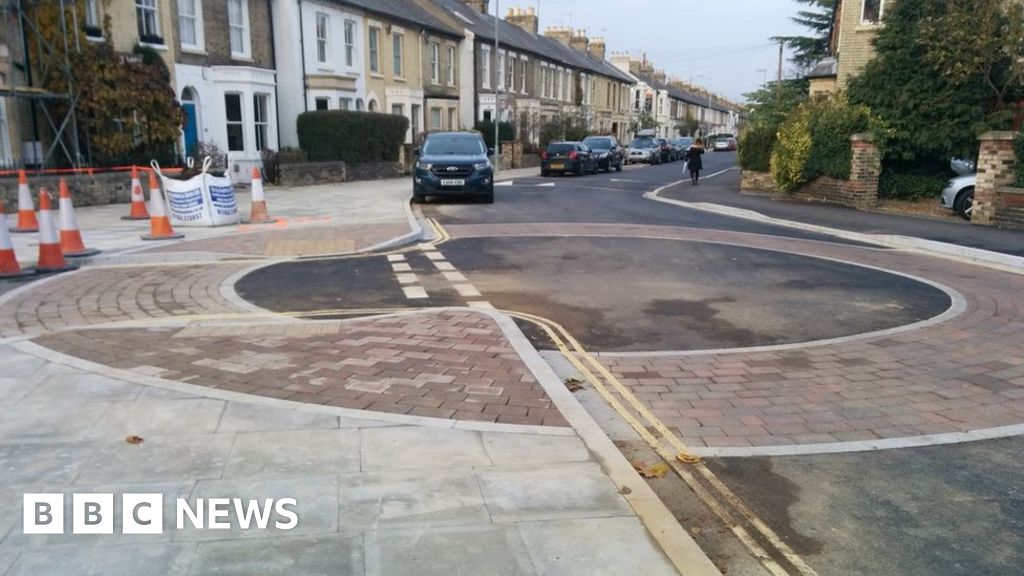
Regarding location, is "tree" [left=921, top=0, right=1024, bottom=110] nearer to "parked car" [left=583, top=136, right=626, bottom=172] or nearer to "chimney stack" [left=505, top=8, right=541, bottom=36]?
"parked car" [left=583, top=136, right=626, bottom=172]

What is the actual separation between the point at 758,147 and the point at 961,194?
7949mm

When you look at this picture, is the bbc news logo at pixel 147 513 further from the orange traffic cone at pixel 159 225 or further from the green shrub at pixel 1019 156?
the green shrub at pixel 1019 156

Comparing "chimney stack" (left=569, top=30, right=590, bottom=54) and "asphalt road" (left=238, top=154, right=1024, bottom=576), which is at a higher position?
"chimney stack" (left=569, top=30, right=590, bottom=54)

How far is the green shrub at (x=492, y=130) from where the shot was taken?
131 feet

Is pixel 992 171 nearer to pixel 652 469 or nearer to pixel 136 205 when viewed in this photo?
pixel 652 469

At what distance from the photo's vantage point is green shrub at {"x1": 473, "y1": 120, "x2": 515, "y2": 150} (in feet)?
131

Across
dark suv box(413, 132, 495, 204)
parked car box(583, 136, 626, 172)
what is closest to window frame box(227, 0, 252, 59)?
dark suv box(413, 132, 495, 204)

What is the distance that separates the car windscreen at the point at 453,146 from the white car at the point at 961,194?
11439 millimetres

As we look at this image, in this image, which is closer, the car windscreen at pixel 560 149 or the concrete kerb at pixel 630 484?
the concrete kerb at pixel 630 484

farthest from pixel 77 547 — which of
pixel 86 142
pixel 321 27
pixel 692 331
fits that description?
pixel 321 27

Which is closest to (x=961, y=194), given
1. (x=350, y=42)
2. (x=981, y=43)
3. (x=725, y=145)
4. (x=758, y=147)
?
(x=981, y=43)

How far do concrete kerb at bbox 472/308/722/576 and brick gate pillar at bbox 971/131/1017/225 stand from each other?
47.0 ft

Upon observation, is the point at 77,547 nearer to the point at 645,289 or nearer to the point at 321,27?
the point at 645,289

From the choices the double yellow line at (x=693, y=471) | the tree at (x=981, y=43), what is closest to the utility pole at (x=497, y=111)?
the tree at (x=981, y=43)
